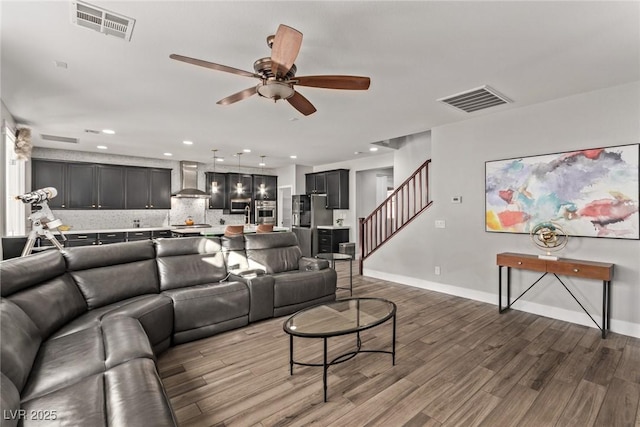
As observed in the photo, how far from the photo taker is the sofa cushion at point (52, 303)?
2.08m

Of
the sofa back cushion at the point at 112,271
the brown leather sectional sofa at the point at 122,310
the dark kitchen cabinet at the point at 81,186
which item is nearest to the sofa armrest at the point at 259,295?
the brown leather sectional sofa at the point at 122,310

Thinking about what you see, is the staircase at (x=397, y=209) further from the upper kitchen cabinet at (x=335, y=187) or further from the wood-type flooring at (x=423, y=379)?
the wood-type flooring at (x=423, y=379)

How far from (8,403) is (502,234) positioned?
4.91 metres

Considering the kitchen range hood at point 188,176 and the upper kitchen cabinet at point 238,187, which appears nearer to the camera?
the kitchen range hood at point 188,176

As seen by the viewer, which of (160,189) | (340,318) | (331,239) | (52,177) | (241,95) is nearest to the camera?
(340,318)

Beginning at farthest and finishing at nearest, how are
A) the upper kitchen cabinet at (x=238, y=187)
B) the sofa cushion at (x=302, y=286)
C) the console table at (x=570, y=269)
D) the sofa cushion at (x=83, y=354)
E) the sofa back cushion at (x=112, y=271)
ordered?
the upper kitchen cabinet at (x=238, y=187)
the sofa cushion at (x=302, y=286)
the console table at (x=570, y=269)
the sofa back cushion at (x=112, y=271)
the sofa cushion at (x=83, y=354)

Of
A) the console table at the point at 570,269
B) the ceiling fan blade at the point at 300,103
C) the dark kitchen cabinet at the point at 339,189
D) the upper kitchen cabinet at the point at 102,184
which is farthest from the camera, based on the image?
the dark kitchen cabinet at the point at 339,189

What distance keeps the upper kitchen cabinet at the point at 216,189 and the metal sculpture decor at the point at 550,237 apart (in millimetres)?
7673

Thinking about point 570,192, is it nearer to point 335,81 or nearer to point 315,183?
point 335,81

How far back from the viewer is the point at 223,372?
8.30ft

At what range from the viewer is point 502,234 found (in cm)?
427

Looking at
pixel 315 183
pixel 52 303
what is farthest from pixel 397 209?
pixel 52 303

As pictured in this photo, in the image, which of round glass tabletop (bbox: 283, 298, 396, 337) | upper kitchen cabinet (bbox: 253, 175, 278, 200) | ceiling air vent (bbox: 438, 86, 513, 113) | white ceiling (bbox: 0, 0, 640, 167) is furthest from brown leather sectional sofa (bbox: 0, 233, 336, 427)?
upper kitchen cabinet (bbox: 253, 175, 278, 200)

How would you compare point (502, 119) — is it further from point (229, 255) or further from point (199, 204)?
→ point (199, 204)
